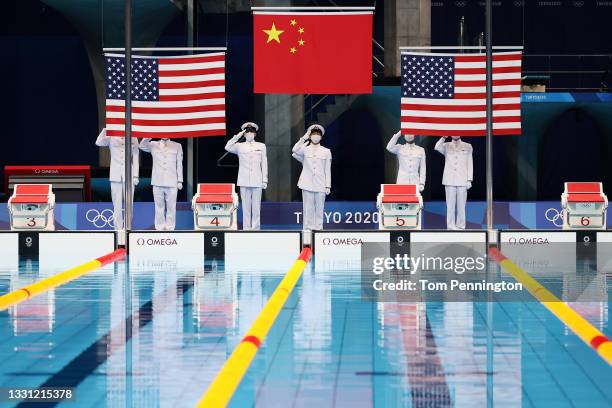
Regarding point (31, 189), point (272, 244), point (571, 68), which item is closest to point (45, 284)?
point (272, 244)

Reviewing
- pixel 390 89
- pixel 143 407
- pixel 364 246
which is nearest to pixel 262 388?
pixel 143 407

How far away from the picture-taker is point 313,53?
1602 centimetres

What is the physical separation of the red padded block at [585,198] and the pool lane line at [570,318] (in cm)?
470

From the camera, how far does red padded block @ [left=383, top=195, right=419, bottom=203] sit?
660 inches

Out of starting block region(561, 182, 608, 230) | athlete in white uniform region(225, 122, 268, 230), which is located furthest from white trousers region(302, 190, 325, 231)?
starting block region(561, 182, 608, 230)

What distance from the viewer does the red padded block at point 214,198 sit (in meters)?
17.2

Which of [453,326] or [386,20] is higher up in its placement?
[386,20]

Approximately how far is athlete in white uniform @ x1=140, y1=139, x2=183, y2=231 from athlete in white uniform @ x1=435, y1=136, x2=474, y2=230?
13.8 ft

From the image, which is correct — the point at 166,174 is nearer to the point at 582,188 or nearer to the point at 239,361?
the point at 582,188

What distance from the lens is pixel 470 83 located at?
16500mm

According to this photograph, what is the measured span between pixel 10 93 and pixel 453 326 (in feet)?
68.2

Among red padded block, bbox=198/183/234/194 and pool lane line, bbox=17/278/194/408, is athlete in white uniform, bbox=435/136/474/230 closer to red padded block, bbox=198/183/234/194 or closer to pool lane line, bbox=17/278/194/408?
red padded block, bbox=198/183/234/194

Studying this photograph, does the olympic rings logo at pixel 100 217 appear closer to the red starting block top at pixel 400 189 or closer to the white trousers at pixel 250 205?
the white trousers at pixel 250 205

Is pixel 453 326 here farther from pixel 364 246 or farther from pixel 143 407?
pixel 364 246
